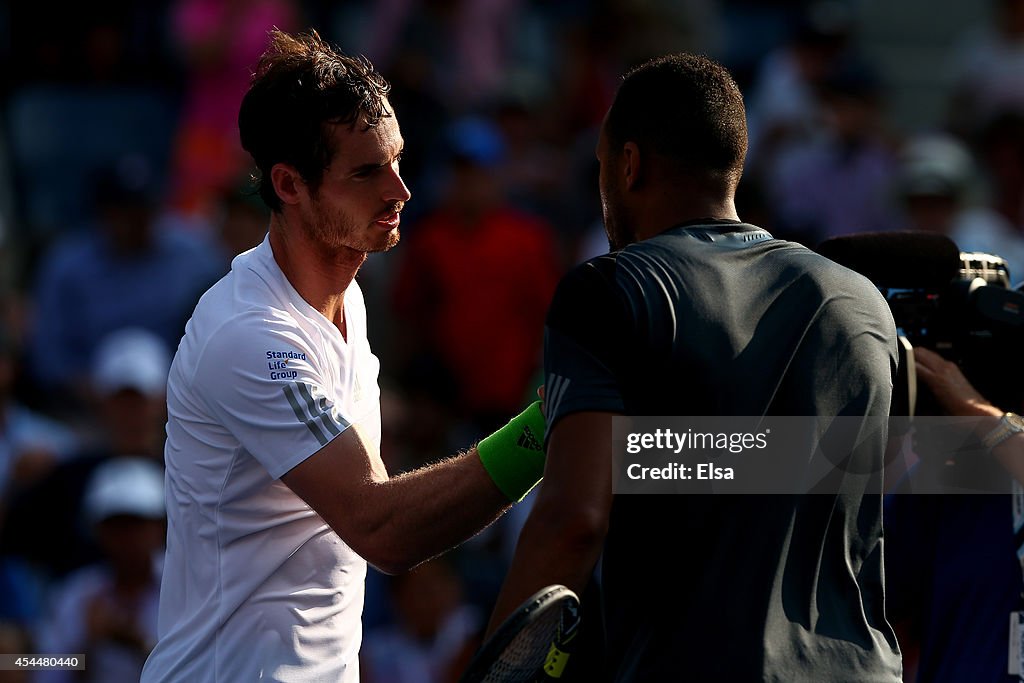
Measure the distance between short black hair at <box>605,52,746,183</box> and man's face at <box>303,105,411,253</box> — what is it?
68 cm

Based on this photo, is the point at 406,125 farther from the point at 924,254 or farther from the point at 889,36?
the point at 924,254

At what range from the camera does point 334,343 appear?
3777 mm

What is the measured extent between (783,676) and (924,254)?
1.19 meters

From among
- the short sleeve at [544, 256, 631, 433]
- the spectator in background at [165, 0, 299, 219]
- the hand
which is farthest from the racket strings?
the spectator in background at [165, 0, 299, 219]

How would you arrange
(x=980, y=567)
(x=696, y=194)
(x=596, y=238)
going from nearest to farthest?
(x=696, y=194) < (x=980, y=567) < (x=596, y=238)

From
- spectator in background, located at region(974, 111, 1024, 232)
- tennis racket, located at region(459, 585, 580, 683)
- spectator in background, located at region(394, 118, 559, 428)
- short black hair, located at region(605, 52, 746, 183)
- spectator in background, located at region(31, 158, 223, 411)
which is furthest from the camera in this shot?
spectator in background, located at region(31, 158, 223, 411)

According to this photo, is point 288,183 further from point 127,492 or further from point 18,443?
point 18,443

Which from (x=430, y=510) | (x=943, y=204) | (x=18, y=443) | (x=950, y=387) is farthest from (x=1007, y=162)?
(x=430, y=510)

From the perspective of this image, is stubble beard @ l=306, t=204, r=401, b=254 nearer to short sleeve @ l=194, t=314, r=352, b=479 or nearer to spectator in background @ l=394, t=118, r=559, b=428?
short sleeve @ l=194, t=314, r=352, b=479

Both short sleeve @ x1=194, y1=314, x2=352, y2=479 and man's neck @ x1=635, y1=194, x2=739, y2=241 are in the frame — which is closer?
man's neck @ x1=635, y1=194, x2=739, y2=241

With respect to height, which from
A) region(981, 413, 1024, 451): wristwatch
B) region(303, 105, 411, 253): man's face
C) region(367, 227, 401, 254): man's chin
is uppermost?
region(303, 105, 411, 253): man's face

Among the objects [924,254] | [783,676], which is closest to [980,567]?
[924,254]

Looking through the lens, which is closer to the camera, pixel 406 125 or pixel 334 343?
pixel 334 343

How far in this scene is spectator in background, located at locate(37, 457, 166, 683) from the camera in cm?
651
